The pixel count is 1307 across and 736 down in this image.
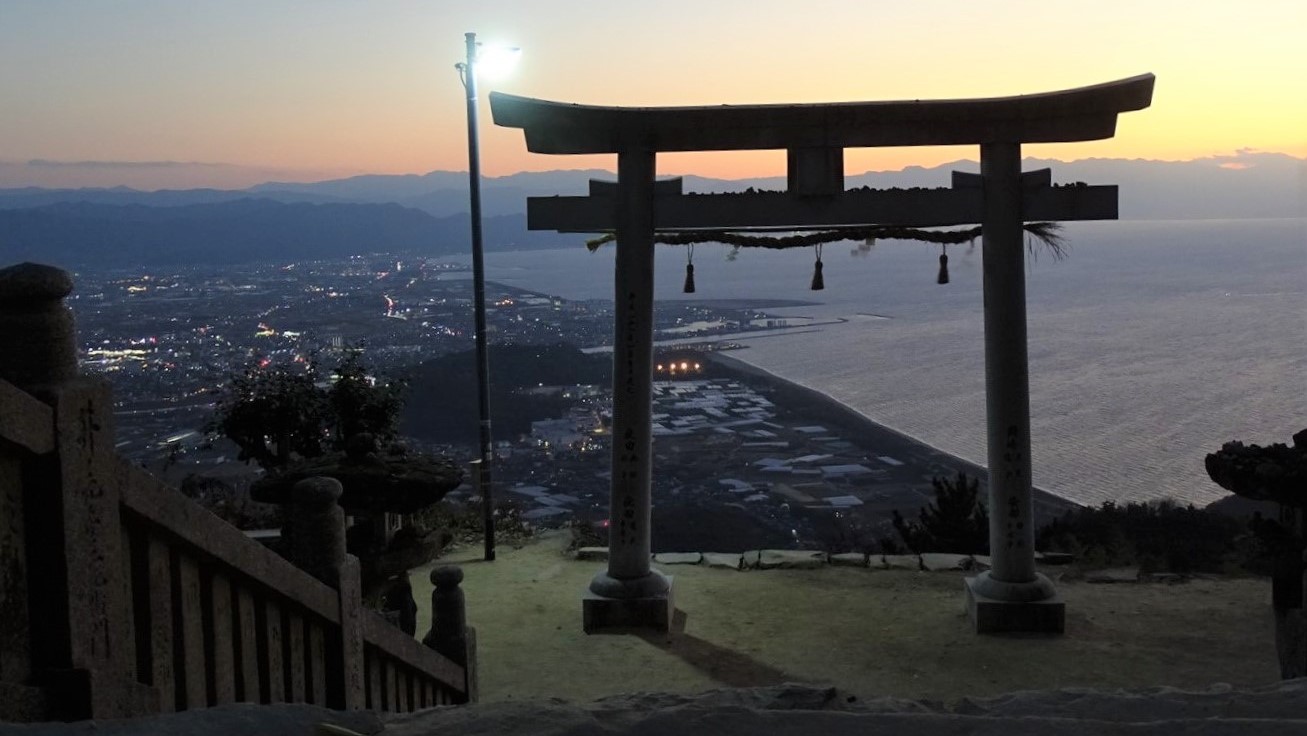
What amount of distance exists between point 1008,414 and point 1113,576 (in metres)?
3.00

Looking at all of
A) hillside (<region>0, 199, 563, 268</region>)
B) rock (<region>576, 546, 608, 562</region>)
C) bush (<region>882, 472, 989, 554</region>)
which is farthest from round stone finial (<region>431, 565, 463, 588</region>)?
hillside (<region>0, 199, 563, 268</region>)

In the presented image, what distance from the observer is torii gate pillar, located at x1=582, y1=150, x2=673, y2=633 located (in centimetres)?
875

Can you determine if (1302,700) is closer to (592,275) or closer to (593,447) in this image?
(593,447)

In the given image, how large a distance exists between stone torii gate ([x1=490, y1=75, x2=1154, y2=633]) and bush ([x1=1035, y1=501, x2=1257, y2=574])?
2.75m

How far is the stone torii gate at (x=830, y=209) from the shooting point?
27.5ft

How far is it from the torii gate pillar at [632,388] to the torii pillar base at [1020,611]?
9.03 feet

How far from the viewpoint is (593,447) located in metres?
25.2

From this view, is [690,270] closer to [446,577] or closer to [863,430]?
[446,577]

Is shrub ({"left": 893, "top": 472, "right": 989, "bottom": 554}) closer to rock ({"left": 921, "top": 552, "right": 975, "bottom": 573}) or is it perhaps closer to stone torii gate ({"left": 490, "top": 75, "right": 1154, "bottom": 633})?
rock ({"left": 921, "top": 552, "right": 975, "bottom": 573})

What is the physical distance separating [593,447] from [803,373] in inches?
1120

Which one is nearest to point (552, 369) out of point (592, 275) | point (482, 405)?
point (482, 405)

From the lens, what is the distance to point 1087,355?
57.0 meters

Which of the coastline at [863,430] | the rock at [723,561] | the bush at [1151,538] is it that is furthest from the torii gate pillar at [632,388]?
the coastline at [863,430]

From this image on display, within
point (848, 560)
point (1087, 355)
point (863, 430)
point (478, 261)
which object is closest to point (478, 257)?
point (478, 261)
